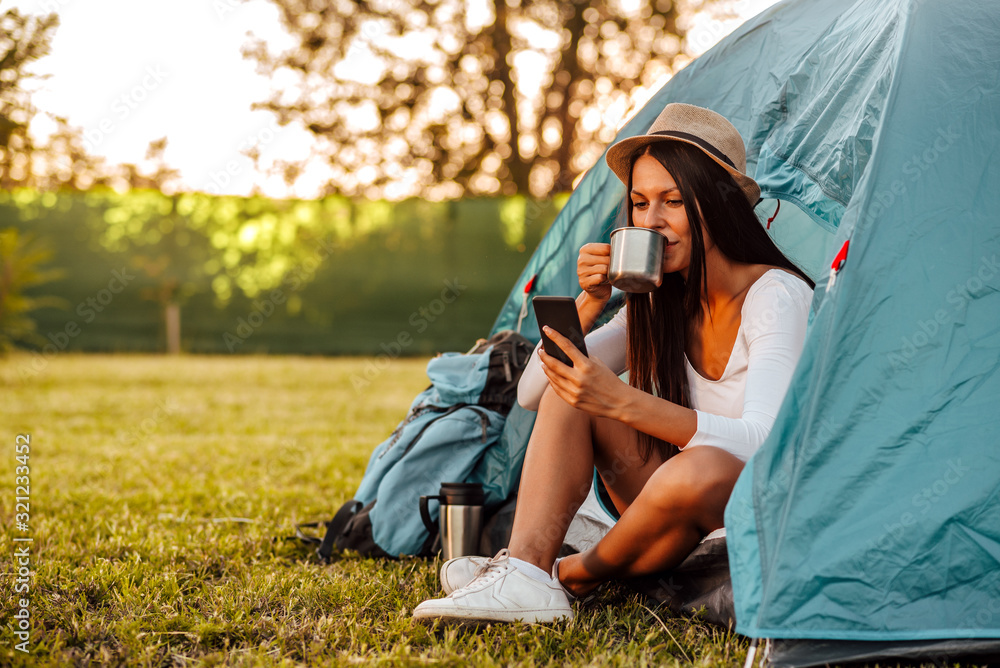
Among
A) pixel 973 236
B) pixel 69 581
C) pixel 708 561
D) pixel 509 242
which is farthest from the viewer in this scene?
pixel 509 242

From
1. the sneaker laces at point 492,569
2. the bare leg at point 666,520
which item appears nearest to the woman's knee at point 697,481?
the bare leg at point 666,520

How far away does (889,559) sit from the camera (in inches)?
52.2

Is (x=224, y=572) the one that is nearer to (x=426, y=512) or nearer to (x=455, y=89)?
(x=426, y=512)

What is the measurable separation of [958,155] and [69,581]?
208 cm

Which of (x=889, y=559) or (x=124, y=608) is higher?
(x=889, y=559)

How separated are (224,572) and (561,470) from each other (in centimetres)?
94

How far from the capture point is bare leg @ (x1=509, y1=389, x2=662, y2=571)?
1712mm

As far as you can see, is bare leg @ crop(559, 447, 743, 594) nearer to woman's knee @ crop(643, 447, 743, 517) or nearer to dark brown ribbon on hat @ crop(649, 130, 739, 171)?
woman's knee @ crop(643, 447, 743, 517)

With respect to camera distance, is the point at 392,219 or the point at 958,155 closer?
the point at 958,155

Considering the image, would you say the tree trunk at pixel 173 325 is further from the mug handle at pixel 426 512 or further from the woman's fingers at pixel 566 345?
the woman's fingers at pixel 566 345

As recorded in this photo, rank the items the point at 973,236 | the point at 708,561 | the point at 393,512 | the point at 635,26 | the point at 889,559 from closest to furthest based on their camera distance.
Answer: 1. the point at 889,559
2. the point at 973,236
3. the point at 708,561
4. the point at 393,512
5. the point at 635,26

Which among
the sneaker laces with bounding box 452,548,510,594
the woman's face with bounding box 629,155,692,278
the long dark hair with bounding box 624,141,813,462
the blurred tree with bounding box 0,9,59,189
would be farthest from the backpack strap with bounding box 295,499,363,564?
the blurred tree with bounding box 0,9,59,189

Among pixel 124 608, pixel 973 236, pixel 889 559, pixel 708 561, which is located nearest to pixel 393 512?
pixel 124 608

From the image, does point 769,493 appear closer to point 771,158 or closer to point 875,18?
point 771,158
